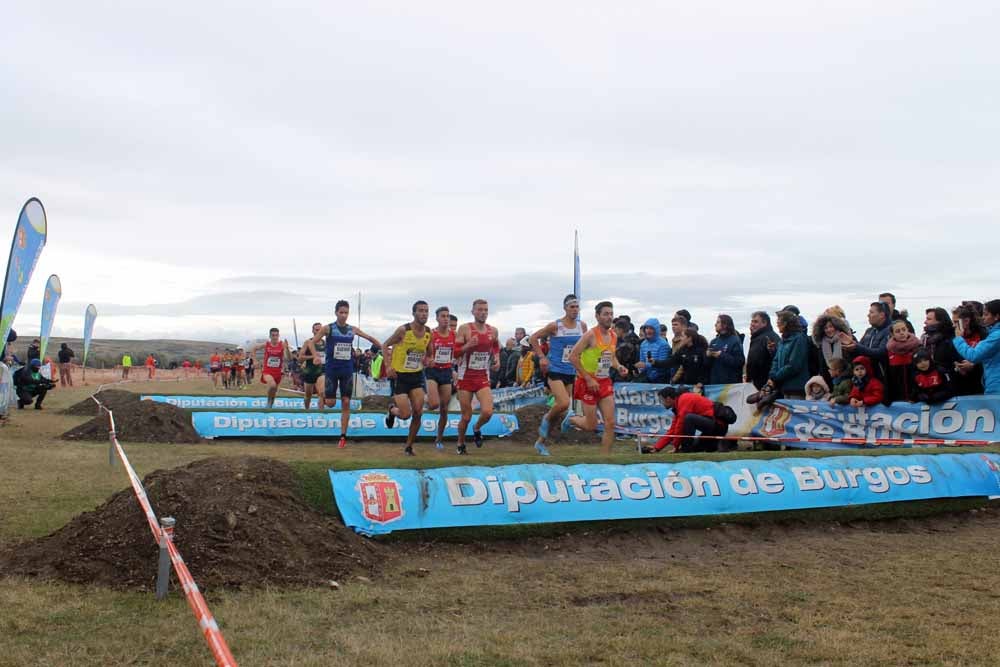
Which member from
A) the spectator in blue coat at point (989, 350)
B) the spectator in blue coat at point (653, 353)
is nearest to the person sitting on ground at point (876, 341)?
the spectator in blue coat at point (989, 350)

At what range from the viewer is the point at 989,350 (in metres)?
9.70

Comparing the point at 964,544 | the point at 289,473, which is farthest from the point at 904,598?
the point at 289,473

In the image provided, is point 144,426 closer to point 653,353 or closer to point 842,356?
point 653,353

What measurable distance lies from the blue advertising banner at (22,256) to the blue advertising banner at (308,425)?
3788 mm

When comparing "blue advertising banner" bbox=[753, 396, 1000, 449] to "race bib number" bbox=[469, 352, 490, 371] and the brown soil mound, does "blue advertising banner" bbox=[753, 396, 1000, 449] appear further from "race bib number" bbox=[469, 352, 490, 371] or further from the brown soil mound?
the brown soil mound

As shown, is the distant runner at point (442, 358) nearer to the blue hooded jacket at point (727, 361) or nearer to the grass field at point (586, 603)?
the blue hooded jacket at point (727, 361)

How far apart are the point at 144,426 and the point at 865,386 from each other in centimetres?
1120

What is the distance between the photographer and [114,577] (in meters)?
5.02

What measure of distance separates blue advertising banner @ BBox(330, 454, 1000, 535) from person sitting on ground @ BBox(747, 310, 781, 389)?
426 centimetres

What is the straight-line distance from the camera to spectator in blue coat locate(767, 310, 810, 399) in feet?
39.1

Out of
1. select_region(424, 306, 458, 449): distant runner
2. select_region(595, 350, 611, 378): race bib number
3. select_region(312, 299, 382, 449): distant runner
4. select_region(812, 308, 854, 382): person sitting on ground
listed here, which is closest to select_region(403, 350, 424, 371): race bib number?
select_region(424, 306, 458, 449): distant runner

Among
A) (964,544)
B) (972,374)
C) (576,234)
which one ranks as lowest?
(964,544)

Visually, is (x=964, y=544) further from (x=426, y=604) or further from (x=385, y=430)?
(x=385, y=430)

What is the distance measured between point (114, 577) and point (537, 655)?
2.71 metres
